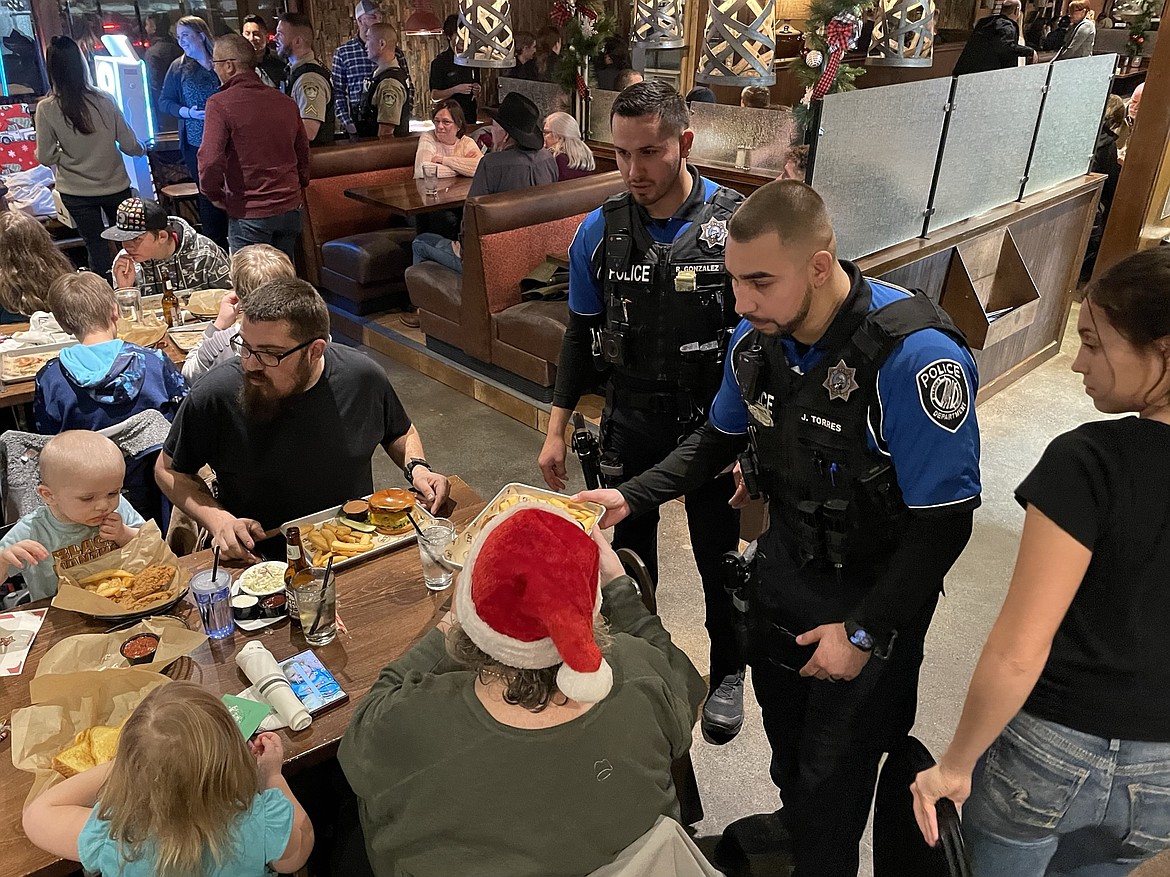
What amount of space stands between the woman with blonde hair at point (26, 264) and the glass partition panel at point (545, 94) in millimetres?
3915

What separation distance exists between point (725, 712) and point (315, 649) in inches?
51.0

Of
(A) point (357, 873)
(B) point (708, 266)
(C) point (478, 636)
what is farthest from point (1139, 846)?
(B) point (708, 266)

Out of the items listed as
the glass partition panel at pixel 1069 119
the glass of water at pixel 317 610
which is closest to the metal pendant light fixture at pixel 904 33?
the glass partition panel at pixel 1069 119

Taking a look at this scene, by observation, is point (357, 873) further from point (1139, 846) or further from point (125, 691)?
point (1139, 846)

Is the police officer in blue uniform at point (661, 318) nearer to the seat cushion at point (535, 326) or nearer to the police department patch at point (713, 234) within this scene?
the police department patch at point (713, 234)

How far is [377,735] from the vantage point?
1.33m

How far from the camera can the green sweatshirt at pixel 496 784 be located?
1239 millimetres

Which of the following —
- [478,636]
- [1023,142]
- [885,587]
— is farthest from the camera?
[1023,142]

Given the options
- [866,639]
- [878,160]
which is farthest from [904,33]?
[866,639]

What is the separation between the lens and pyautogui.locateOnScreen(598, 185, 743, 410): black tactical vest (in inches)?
97.7

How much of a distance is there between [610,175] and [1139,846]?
4238 mm

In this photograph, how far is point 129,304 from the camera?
3504 millimetres

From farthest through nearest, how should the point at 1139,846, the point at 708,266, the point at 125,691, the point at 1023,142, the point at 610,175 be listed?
the point at 610,175
the point at 1023,142
the point at 708,266
the point at 125,691
the point at 1139,846

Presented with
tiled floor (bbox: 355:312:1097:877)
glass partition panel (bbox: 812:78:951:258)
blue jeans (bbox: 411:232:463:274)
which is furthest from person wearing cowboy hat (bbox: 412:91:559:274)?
glass partition panel (bbox: 812:78:951:258)
